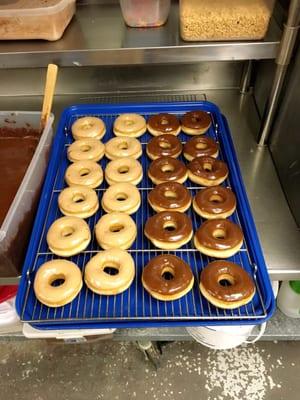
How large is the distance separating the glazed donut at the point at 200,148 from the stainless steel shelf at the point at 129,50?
0.87 ft

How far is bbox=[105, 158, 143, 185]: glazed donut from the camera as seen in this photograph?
1.02 metres

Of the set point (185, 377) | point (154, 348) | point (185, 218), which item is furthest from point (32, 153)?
point (185, 377)

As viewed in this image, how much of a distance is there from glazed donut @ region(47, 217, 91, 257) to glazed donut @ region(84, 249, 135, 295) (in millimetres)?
54

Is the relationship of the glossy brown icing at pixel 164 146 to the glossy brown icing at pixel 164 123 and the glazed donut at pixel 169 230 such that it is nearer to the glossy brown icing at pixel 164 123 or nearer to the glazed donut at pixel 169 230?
the glossy brown icing at pixel 164 123

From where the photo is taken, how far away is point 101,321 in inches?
A: 29.6

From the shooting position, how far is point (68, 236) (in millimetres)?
871

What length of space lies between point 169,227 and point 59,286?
31 centimetres

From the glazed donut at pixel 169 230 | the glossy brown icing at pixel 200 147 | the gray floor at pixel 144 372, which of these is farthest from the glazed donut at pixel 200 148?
the gray floor at pixel 144 372

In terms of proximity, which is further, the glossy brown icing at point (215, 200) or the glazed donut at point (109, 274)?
the glossy brown icing at point (215, 200)

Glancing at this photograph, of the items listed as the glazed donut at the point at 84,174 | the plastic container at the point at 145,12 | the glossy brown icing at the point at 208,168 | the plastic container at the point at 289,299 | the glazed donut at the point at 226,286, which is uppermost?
the plastic container at the point at 145,12

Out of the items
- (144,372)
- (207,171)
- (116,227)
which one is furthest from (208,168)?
(144,372)

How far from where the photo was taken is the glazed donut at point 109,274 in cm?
79

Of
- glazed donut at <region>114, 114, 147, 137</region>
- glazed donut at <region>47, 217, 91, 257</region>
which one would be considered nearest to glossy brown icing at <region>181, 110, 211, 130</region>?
glazed donut at <region>114, 114, 147, 137</region>

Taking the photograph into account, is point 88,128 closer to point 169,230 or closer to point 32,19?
point 32,19
